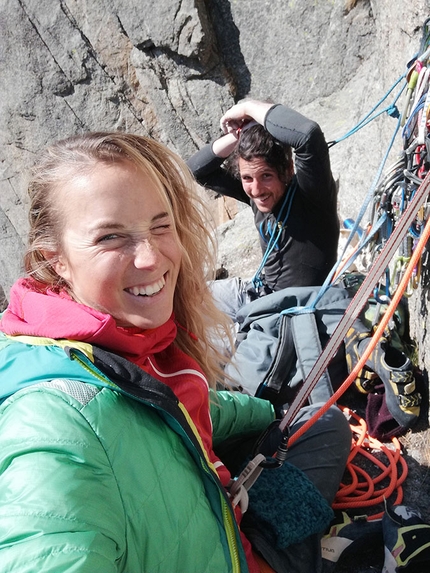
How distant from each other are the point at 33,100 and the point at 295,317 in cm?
784

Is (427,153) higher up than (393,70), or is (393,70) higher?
(393,70)

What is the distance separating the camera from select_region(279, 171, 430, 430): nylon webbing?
170 cm

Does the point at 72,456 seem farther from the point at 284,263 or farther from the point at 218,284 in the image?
the point at 218,284

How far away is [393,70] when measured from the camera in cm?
381

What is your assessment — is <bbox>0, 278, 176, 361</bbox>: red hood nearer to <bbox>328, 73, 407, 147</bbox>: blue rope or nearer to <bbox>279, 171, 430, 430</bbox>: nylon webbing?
<bbox>279, 171, 430, 430</bbox>: nylon webbing

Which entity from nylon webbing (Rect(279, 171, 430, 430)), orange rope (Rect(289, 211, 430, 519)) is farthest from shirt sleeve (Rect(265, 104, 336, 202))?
nylon webbing (Rect(279, 171, 430, 430))

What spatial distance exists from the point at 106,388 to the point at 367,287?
1014 millimetres

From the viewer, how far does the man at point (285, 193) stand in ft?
10.2

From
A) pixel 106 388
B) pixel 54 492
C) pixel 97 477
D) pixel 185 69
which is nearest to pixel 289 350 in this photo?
pixel 106 388

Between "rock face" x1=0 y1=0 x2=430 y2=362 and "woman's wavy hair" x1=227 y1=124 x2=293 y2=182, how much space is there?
1.62m

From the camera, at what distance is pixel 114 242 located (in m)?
1.42

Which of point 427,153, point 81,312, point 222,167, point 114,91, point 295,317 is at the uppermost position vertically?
point 114,91

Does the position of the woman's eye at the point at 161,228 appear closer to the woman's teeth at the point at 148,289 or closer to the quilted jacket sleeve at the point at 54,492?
the woman's teeth at the point at 148,289

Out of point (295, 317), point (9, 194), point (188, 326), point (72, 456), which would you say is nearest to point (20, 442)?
point (72, 456)
